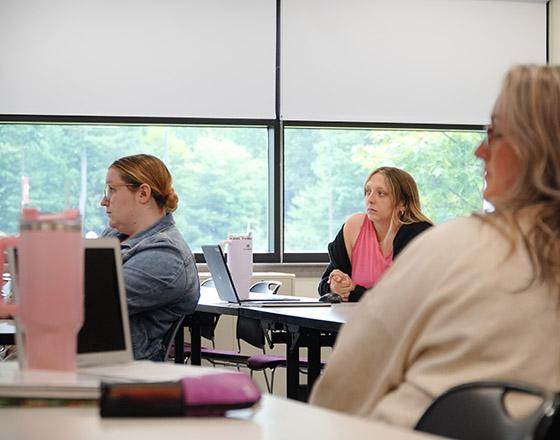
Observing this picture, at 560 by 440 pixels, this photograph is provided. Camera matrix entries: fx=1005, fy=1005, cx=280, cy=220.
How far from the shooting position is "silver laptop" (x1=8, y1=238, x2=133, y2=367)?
1.75 meters

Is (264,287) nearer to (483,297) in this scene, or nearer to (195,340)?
(195,340)

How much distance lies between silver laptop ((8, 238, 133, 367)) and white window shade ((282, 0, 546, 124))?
5004 millimetres

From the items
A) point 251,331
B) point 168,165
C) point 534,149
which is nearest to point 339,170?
point 168,165

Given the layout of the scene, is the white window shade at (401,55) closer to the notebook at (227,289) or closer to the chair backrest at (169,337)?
the notebook at (227,289)

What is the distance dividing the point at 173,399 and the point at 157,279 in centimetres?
194

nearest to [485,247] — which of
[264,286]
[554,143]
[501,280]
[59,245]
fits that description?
[501,280]

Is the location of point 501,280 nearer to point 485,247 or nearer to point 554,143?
point 485,247

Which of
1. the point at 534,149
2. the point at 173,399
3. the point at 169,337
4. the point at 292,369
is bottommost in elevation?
the point at 292,369

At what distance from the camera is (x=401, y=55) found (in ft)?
22.8

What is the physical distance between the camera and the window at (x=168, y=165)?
6551 millimetres

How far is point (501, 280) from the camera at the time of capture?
152 centimetres

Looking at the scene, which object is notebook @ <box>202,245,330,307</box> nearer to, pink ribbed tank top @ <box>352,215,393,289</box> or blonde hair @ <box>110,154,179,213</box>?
pink ribbed tank top @ <box>352,215,393,289</box>

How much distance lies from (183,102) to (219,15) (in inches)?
24.9

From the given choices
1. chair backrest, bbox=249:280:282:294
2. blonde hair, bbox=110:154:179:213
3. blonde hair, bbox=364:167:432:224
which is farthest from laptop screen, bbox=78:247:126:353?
chair backrest, bbox=249:280:282:294
